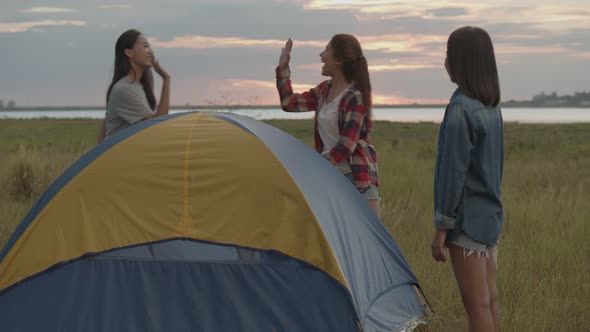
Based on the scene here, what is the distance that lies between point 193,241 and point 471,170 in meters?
1.69

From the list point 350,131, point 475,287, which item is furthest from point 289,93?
point 475,287

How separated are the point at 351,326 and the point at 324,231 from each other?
1.82 feet

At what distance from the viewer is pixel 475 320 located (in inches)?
141

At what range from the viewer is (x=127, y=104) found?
16.3 feet

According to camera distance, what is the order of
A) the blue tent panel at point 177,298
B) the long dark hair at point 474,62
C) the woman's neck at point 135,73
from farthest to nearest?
the woman's neck at point 135,73
the blue tent panel at point 177,298
the long dark hair at point 474,62

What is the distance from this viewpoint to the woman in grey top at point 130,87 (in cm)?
498

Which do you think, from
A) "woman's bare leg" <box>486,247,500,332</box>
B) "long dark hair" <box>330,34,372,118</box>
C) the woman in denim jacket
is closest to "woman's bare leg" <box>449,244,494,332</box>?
the woman in denim jacket

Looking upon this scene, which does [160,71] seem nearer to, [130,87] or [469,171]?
[130,87]

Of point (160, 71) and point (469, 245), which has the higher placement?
point (160, 71)

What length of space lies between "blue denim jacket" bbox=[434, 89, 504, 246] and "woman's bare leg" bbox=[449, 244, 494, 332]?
106mm

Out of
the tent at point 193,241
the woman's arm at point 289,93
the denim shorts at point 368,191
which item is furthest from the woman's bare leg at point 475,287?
the woman's arm at point 289,93

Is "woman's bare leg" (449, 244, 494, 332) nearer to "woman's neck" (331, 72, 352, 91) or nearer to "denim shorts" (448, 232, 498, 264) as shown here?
"denim shorts" (448, 232, 498, 264)

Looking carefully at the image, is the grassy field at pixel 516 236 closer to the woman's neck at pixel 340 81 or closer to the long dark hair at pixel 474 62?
the woman's neck at pixel 340 81

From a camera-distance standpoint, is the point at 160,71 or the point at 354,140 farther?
the point at 160,71
